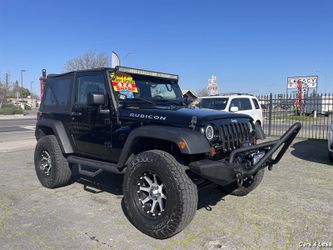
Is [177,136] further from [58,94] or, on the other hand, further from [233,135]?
[58,94]

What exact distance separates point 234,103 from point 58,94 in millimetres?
7671

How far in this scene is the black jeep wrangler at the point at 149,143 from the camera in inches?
135

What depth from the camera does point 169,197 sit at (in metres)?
3.44

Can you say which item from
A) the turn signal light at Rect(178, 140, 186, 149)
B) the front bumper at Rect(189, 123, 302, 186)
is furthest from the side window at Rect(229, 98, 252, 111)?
the turn signal light at Rect(178, 140, 186, 149)

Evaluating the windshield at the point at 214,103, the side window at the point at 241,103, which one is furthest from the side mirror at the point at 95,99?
the side window at the point at 241,103

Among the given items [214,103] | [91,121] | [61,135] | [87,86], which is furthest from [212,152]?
[214,103]

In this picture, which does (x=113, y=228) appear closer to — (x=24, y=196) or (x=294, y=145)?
(x=24, y=196)

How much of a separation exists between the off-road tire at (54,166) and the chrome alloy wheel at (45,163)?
0.03 meters

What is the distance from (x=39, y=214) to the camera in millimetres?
4289

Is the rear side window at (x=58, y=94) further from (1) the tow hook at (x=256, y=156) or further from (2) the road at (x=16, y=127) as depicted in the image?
(2) the road at (x=16, y=127)

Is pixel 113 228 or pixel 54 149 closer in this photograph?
pixel 113 228

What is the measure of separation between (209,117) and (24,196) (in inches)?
135

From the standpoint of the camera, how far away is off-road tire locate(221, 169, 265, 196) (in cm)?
471

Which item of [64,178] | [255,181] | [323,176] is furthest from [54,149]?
[323,176]
